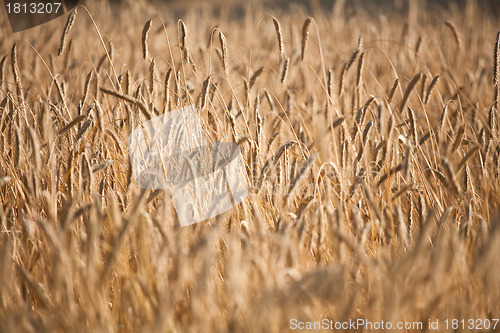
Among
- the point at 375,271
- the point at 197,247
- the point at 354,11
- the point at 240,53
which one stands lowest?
the point at 375,271

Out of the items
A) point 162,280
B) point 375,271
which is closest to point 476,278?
point 375,271

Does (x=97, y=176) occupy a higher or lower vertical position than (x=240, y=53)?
lower

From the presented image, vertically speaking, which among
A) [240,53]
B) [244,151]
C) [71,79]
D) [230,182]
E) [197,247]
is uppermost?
[240,53]

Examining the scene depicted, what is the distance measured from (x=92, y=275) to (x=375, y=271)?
1.84 feet

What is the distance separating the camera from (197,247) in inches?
31.0

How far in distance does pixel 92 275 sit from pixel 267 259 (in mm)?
374

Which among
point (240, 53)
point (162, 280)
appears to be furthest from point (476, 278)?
point (240, 53)

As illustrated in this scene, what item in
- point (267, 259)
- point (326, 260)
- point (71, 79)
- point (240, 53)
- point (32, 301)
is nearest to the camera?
point (267, 259)

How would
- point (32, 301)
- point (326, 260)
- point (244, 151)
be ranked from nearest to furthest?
point (32, 301)
point (326, 260)
point (244, 151)

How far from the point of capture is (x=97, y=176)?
165cm

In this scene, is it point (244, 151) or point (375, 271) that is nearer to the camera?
point (375, 271)

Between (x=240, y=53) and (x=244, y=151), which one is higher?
(x=240, y=53)

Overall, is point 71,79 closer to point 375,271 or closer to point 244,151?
point 244,151

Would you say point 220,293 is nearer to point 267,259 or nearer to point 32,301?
point 267,259
